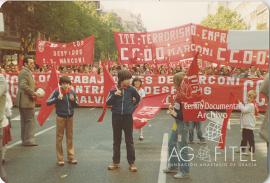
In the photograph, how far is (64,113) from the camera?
6.61m

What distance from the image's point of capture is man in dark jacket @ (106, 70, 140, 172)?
601 cm

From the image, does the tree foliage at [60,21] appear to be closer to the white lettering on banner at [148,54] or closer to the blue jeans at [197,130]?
the white lettering on banner at [148,54]

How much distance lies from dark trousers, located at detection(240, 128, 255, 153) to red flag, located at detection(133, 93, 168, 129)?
0.88m

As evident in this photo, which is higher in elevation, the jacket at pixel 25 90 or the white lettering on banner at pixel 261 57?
the white lettering on banner at pixel 261 57

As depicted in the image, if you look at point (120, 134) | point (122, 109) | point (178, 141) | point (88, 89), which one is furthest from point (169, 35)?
point (120, 134)

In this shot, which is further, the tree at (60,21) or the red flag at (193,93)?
the red flag at (193,93)

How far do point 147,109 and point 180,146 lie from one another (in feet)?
2.44

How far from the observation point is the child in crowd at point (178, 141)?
5.39 metres

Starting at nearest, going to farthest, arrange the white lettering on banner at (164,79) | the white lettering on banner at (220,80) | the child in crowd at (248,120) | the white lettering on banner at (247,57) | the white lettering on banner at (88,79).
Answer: the white lettering on banner at (247,57)
the child in crowd at (248,120)
the white lettering on banner at (220,80)
the white lettering on banner at (164,79)
the white lettering on banner at (88,79)

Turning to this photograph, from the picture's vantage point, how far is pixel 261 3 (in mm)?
4871

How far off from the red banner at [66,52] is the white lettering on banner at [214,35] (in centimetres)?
107

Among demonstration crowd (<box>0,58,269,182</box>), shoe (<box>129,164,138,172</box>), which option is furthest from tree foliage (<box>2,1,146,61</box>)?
shoe (<box>129,164,138,172</box>)

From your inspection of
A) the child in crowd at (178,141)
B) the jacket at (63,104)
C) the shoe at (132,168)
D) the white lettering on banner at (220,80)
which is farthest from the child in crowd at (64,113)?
the white lettering on banner at (220,80)

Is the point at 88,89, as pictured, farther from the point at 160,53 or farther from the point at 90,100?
the point at 160,53
